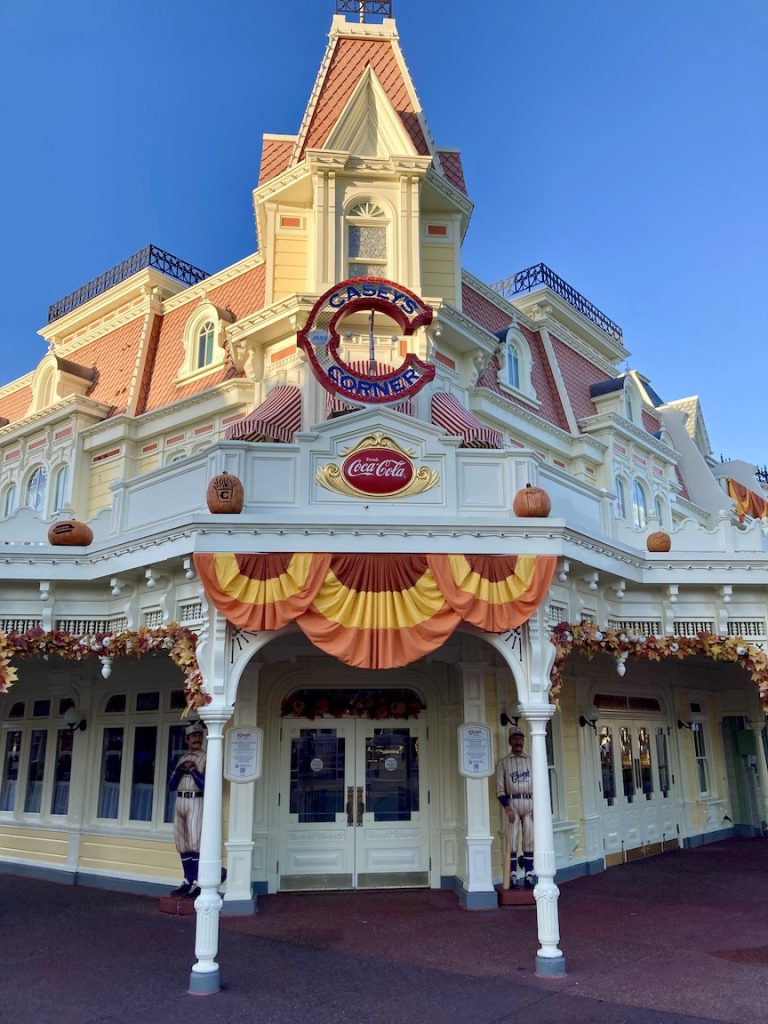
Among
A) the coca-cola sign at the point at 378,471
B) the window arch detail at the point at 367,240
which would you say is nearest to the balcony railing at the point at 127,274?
the window arch detail at the point at 367,240

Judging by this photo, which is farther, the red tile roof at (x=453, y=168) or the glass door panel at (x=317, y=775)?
the red tile roof at (x=453, y=168)

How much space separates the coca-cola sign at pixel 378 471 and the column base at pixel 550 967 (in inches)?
199

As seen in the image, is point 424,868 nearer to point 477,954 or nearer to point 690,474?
point 477,954

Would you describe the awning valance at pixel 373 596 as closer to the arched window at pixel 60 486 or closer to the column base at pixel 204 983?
the column base at pixel 204 983

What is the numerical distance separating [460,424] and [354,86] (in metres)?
8.18

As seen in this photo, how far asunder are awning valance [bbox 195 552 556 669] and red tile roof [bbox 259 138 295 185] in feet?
33.0

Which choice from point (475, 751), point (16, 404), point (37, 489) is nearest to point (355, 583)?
point (475, 751)

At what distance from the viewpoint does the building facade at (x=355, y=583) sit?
8570mm

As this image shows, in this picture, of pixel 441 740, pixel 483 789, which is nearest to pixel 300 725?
pixel 441 740

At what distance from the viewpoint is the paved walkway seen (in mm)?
6633

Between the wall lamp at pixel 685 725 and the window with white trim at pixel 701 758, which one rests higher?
the wall lamp at pixel 685 725

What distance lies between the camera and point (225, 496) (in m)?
8.55

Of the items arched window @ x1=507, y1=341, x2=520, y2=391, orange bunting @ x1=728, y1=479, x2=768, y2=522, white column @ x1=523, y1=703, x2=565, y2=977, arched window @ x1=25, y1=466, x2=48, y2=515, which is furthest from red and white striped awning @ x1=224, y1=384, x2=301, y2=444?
orange bunting @ x1=728, y1=479, x2=768, y2=522

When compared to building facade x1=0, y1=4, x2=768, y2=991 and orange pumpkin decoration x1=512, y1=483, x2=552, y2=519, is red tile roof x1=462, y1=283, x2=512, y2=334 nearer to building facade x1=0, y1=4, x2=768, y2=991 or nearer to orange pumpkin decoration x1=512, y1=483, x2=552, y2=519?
building facade x1=0, y1=4, x2=768, y2=991
